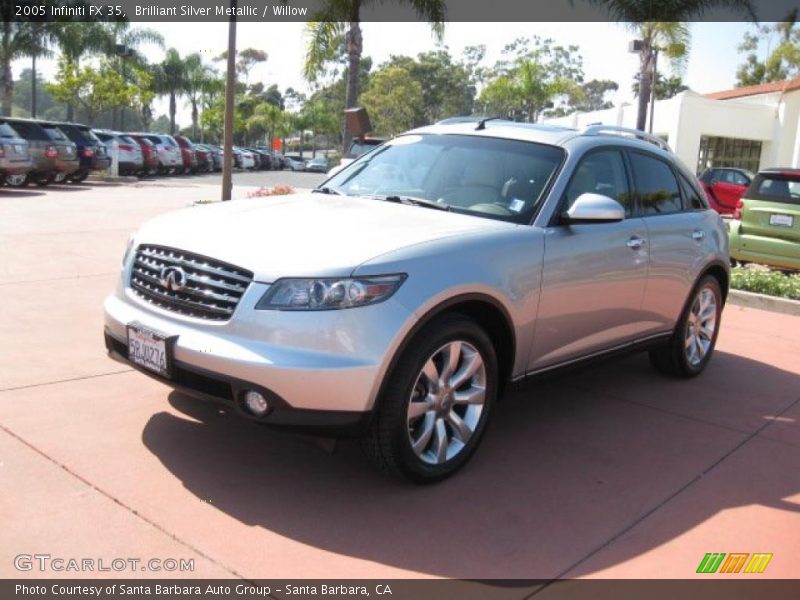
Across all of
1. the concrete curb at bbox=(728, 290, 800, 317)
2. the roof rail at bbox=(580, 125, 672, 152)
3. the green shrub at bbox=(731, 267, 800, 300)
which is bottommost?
the concrete curb at bbox=(728, 290, 800, 317)

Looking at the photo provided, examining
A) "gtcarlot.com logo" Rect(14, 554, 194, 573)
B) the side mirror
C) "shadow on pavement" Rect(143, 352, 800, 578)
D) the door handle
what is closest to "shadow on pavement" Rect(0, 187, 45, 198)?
"shadow on pavement" Rect(143, 352, 800, 578)

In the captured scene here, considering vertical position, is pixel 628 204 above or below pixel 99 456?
above

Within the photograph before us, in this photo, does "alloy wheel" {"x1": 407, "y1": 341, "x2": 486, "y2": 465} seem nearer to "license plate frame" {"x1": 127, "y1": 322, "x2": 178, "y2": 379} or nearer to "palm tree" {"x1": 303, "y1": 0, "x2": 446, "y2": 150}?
"license plate frame" {"x1": 127, "y1": 322, "x2": 178, "y2": 379}

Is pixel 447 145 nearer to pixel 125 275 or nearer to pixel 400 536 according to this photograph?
pixel 125 275

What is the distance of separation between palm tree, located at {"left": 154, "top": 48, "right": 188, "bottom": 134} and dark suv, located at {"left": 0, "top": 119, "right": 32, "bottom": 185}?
130 feet

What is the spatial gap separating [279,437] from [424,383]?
3.23 ft

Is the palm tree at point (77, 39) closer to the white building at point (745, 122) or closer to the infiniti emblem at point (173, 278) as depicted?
the white building at point (745, 122)

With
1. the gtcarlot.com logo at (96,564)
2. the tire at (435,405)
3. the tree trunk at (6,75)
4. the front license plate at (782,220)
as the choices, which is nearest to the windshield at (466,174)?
the tire at (435,405)

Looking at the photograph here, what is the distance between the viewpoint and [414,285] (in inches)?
142

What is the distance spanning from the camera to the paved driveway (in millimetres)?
3264

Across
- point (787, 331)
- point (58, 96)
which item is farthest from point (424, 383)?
point (58, 96)

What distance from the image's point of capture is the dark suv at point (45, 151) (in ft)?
65.0

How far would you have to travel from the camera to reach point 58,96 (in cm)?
4312

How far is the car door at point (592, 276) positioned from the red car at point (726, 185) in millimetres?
16484
